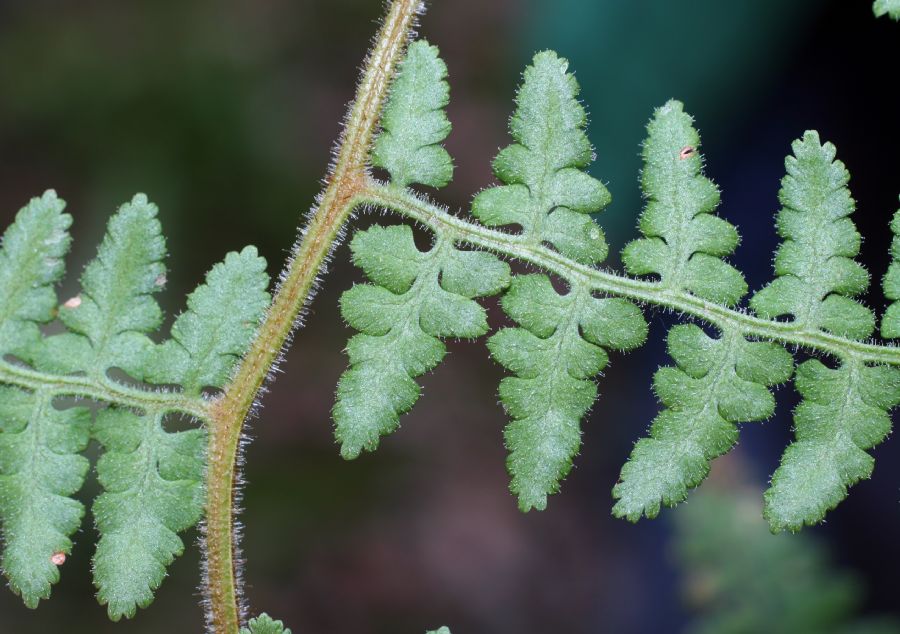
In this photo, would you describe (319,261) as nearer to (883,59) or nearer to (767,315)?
(767,315)

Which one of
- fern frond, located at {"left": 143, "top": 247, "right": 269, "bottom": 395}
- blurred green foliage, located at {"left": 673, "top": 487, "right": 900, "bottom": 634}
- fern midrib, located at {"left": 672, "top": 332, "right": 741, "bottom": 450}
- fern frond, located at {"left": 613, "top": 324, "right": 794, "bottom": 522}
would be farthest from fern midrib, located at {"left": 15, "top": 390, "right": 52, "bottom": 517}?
blurred green foliage, located at {"left": 673, "top": 487, "right": 900, "bottom": 634}

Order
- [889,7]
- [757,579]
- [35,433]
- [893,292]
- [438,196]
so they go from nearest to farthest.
Answer: [889,7] < [893,292] < [35,433] < [757,579] < [438,196]

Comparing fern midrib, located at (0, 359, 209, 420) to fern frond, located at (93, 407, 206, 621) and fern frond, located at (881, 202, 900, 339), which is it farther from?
fern frond, located at (881, 202, 900, 339)

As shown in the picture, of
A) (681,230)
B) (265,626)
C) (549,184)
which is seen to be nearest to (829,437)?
(681,230)

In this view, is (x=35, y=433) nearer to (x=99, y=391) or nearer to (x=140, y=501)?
(x=99, y=391)

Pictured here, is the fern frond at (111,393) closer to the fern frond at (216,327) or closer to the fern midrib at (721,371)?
the fern frond at (216,327)
